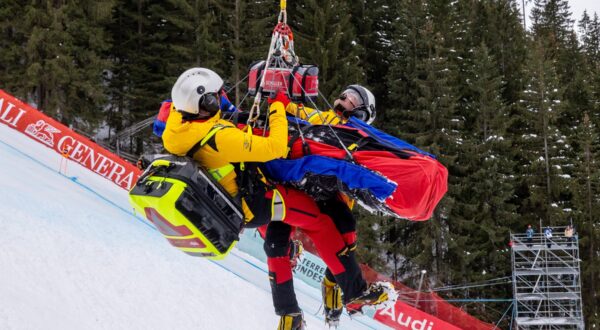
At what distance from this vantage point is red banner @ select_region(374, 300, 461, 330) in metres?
13.5

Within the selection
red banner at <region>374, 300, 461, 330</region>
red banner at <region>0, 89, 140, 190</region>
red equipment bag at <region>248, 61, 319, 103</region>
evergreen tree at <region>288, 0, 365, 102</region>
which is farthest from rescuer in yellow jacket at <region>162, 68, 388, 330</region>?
evergreen tree at <region>288, 0, 365, 102</region>

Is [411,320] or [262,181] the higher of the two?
[262,181]

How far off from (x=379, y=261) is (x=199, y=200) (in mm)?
19714

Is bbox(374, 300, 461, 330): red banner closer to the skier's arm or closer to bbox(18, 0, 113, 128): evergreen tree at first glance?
the skier's arm

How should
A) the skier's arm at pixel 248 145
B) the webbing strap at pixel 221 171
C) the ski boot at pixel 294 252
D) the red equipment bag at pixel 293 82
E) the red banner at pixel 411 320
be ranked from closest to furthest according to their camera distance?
the skier's arm at pixel 248 145 < the webbing strap at pixel 221 171 < the red equipment bag at pixel 293 82 < the ski boot at pixel 294 252 < the red banner at pixel 411 320

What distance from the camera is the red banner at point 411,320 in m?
13.5

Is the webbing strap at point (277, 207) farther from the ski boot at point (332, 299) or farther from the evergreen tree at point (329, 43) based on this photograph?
the evergreen tree at point (329, 43)

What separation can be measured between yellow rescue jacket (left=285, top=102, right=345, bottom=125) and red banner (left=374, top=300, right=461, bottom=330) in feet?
33.2

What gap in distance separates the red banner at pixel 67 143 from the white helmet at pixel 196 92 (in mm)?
12048

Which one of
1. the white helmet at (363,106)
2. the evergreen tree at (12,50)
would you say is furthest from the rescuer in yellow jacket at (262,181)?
the evergreen tree at (12,50)

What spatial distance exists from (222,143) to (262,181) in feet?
1.45

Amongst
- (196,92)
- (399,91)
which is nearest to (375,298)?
(196,92)

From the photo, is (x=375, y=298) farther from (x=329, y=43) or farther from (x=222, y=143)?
(x=329, y=43)

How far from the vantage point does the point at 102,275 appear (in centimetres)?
851
